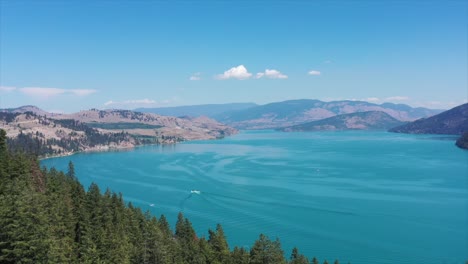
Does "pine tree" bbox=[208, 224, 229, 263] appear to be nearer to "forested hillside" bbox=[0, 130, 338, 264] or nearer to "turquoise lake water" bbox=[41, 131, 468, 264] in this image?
"forested hillside" bbox=[0, 130, 338, 264]

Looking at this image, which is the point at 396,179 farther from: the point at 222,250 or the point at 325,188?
the point at 222,250

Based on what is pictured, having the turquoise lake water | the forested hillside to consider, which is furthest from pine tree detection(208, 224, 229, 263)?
the turquoise lake water

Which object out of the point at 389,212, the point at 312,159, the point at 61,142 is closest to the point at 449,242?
the point at 389,212

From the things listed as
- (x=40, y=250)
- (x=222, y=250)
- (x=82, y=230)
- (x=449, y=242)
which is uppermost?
(x=40, y=250)

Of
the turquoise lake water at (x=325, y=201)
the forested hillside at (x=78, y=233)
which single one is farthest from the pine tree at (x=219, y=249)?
the turquoise lake water at (x=325, y=201)

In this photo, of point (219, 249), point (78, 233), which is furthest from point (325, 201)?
point (78, 233)

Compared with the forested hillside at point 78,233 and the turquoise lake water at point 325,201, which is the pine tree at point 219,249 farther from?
the turquoise lake water at point 325,201

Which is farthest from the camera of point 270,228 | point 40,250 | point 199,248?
point 270,228
